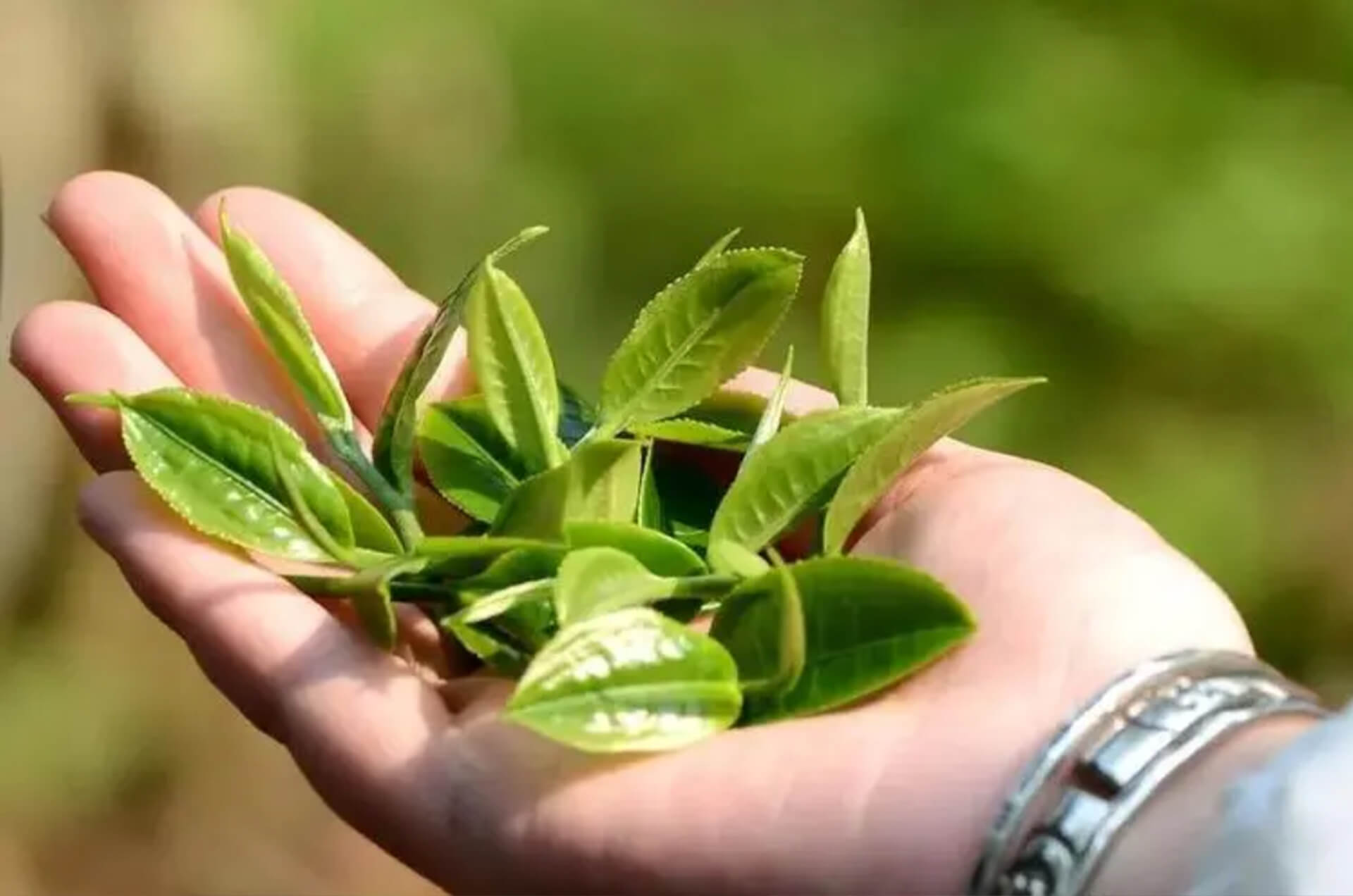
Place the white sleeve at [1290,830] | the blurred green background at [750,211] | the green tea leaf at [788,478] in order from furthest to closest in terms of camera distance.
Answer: the blurred green background at [750,211] → the green tea leaf at [788,478] → the white sleeve at [1290,830]

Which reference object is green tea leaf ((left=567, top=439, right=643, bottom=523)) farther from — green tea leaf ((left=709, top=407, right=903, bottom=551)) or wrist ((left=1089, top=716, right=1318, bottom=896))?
wrist ((left=1089, top=716, right=1318, bottom=896))

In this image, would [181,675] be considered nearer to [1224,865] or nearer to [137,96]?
[137,96]

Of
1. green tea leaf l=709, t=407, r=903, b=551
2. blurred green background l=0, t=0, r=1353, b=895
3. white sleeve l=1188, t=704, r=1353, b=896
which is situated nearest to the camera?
white sleeve l=1188, t=704, r=1353, b=896

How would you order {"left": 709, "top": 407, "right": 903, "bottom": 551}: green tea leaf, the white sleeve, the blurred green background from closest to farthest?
the white sleeve → {"left": 709, "top": 407, "right": 903, "bottom": 551}: green tea leaf → the blurred green background

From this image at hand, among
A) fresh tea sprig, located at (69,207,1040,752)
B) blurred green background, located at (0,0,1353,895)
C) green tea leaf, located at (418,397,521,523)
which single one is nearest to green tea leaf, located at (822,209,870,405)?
fresh tea sprig, located at (69,207,1040,752)

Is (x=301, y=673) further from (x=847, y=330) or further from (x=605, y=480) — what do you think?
(x=847, y=330)

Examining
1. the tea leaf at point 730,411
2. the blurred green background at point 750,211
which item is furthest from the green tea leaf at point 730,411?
the blurred green background at point 750,211

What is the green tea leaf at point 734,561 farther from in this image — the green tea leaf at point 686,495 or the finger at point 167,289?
the finger at point 167,289

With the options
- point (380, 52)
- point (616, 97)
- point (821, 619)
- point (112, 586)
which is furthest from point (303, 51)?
point (821, 619)

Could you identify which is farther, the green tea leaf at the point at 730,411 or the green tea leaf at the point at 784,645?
the green tea leaf at the point at 730,411
